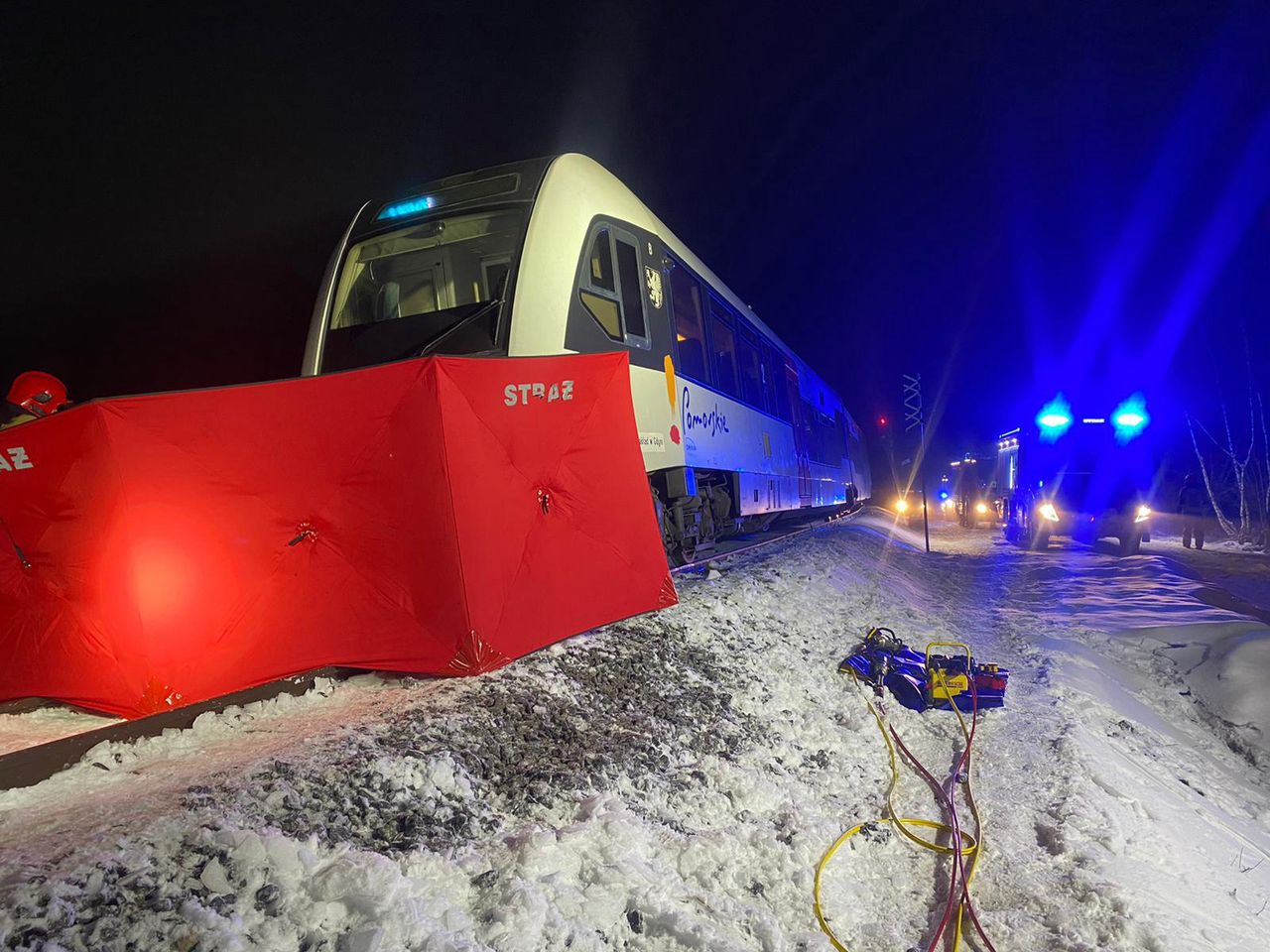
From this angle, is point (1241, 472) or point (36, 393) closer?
point (36, 393)

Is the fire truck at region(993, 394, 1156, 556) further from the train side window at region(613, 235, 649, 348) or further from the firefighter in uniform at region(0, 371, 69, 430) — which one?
the firefighter in uniform at region(0, 371, 69, 430)

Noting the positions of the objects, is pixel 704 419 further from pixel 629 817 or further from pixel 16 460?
pixel 16 460

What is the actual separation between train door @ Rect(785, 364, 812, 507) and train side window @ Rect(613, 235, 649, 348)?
7.04m

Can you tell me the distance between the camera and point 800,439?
13672mm

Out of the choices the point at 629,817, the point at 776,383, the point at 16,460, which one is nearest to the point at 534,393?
the point at 629,817

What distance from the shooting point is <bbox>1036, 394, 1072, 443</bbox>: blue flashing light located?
16.4m

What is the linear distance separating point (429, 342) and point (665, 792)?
11.8ft

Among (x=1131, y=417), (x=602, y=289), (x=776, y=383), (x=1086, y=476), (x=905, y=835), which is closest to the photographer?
(x=905, y=835)

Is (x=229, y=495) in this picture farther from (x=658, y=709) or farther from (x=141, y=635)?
(x=658, y=709)

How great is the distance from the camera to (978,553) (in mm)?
16562

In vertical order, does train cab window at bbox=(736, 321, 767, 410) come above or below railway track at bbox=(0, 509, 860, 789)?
above

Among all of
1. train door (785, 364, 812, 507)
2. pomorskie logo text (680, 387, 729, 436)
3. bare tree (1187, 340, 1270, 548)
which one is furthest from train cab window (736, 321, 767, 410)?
bare tree (1187, 340, 1270, 548)

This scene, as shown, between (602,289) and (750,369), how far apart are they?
4.73 meters

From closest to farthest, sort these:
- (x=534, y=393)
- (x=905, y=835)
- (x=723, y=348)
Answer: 1. (x=905, y=835)
2. (x=534, y=393)
3. (x=723, y=348)
